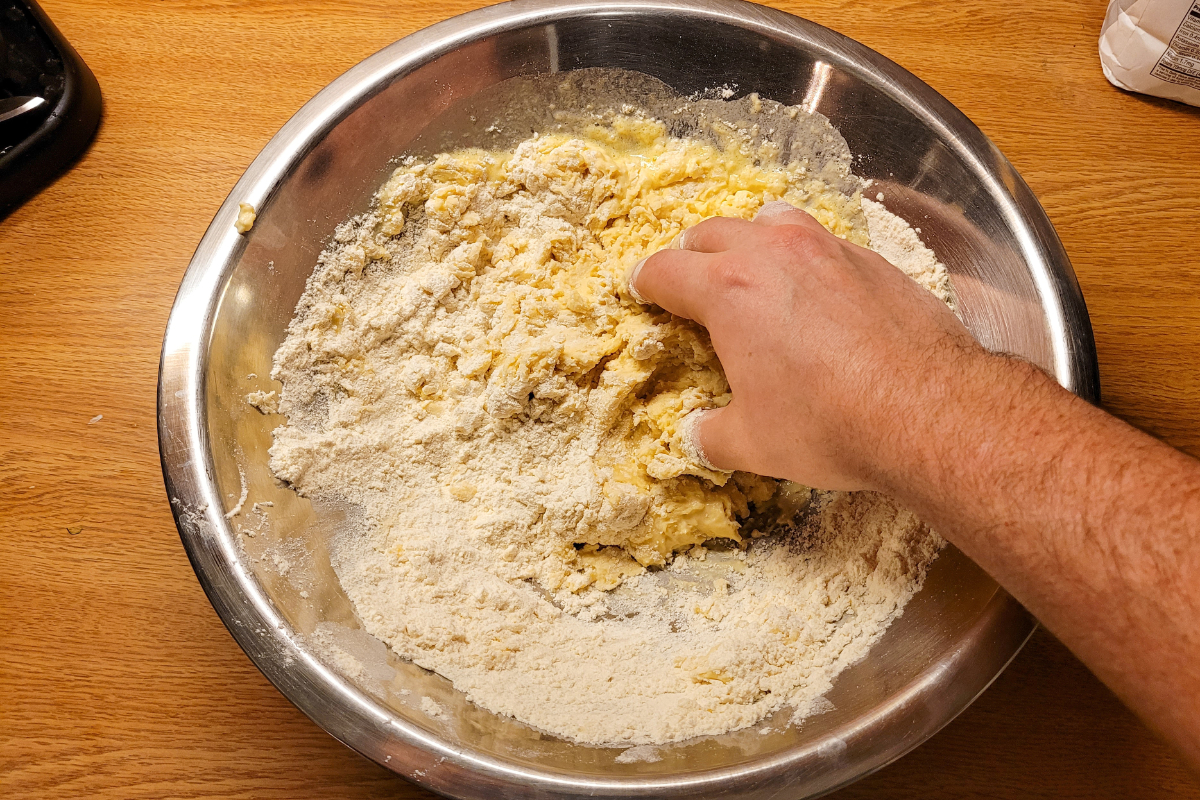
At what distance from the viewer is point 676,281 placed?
3.00ft

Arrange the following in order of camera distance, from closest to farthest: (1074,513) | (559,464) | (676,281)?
(1074,513) < (676,281) < (559,464)

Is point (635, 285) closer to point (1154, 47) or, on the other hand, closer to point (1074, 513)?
point (1074, 513)

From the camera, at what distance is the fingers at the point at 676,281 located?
2.92 ft

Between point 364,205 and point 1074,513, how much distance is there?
3.11 feet

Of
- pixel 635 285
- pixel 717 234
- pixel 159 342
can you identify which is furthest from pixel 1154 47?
pixel 159 342

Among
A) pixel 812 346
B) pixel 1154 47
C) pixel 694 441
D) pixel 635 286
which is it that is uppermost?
pixel 1154 47

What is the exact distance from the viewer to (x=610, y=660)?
95 centimetres

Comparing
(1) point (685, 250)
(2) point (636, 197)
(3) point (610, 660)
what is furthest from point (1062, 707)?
(2) point (636, 197)

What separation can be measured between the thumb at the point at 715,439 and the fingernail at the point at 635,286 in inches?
6.8

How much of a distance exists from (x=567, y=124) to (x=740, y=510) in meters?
0.65

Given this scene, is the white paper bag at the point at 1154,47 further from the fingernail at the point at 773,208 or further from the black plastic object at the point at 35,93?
the black plastic object at the point at 35,93

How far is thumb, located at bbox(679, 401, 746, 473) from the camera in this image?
89 centimetres

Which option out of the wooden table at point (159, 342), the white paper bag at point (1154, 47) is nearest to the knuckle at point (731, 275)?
the wooden table at point (159, 342)

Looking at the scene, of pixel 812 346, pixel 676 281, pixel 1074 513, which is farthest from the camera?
pixel 676 281
